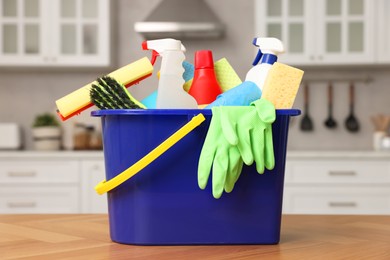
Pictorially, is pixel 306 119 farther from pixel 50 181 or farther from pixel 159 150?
pixel 159 150

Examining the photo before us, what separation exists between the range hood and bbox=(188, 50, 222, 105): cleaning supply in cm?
285

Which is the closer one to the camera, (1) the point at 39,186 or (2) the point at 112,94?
(2) the point at 112,94

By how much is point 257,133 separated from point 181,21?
311 cm

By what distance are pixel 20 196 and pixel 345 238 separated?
296 cm

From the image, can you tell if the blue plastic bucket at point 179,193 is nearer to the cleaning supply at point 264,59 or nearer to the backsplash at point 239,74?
the cleaning supply at point 264,59

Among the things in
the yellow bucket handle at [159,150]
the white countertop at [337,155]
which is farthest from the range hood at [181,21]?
the yellow bucket handle at [159,150]

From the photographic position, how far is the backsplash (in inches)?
159

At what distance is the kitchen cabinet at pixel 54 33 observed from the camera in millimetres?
3783

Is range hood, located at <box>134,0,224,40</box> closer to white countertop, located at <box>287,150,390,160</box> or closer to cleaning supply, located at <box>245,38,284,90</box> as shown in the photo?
white countertop, located at <box>287,150,390,160</box>

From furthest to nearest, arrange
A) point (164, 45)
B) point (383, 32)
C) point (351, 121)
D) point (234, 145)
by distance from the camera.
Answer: point (351, 121)
point (383, 32)
point (164, 45)
point (234, 145)

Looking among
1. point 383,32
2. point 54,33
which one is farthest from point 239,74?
point 54,33

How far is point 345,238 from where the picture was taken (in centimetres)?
83

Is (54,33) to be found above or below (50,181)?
above

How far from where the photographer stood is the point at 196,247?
0.76 metres
